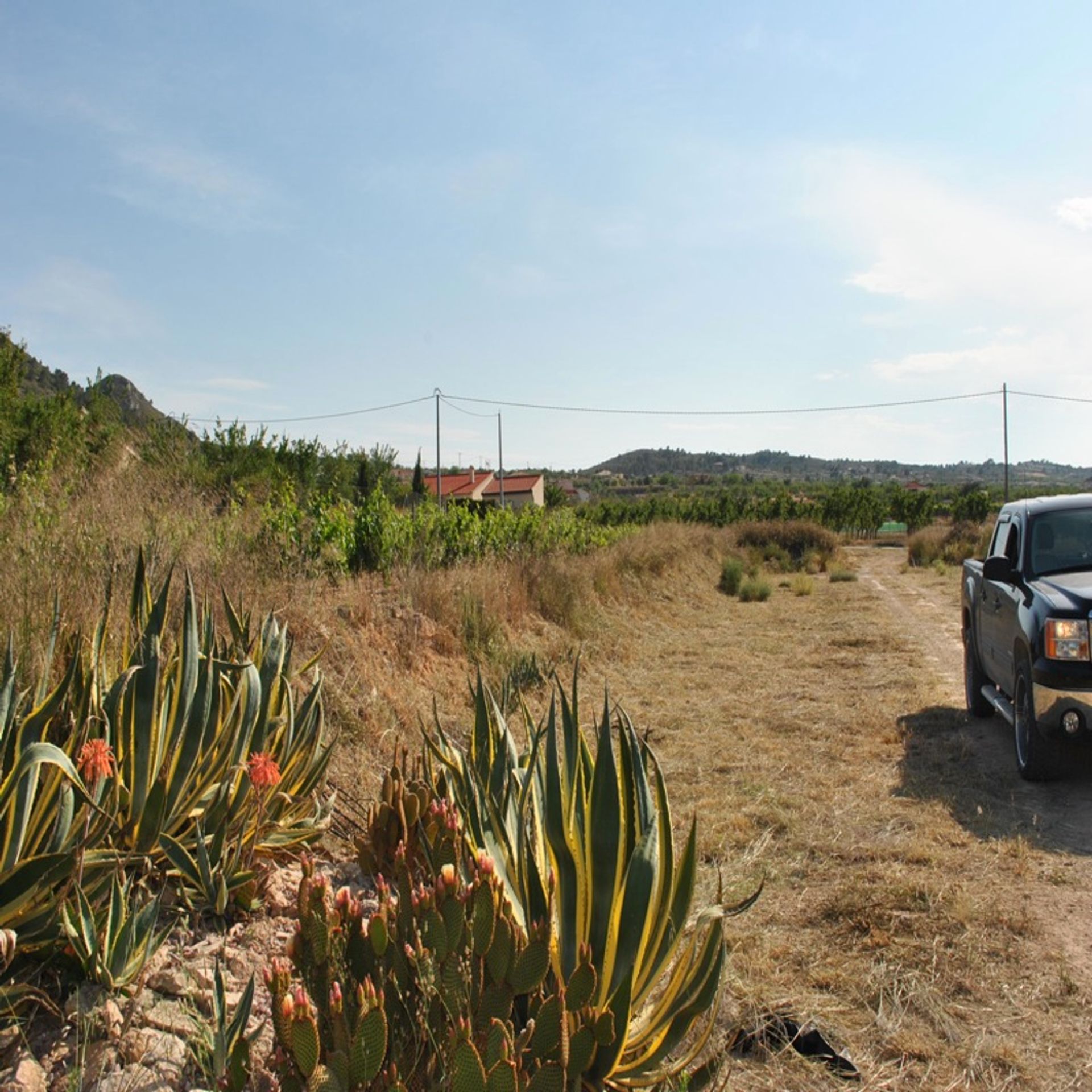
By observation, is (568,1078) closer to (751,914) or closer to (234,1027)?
(234,1027)

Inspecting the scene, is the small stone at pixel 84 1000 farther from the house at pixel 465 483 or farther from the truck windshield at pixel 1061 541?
the house at pixel 465 483

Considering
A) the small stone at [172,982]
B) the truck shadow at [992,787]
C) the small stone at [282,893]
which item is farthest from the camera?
the truck shadow at [992,787]

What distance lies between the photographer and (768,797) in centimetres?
567

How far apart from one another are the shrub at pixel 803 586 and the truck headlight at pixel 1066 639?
15.8m

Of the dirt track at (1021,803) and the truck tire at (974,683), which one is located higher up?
the truck tire at (974,683)

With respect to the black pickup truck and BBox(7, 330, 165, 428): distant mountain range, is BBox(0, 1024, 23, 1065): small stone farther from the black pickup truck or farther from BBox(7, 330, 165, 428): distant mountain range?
BBox(7, 330, 165, 428): distant mountain range

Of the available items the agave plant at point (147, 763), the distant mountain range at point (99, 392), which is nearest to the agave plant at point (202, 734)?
the agave plant at point (147, 763)

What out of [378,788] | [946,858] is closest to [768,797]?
[946,858]

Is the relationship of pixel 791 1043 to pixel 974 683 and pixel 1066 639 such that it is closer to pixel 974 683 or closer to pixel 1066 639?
pixel 1066 639

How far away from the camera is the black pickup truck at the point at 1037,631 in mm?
5367

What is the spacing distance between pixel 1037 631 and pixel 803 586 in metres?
16.7

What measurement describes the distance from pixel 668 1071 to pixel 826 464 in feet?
635

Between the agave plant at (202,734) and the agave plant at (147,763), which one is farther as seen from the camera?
the agave plant at (202,734)

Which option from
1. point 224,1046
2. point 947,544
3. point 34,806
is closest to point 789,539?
point 947,544
